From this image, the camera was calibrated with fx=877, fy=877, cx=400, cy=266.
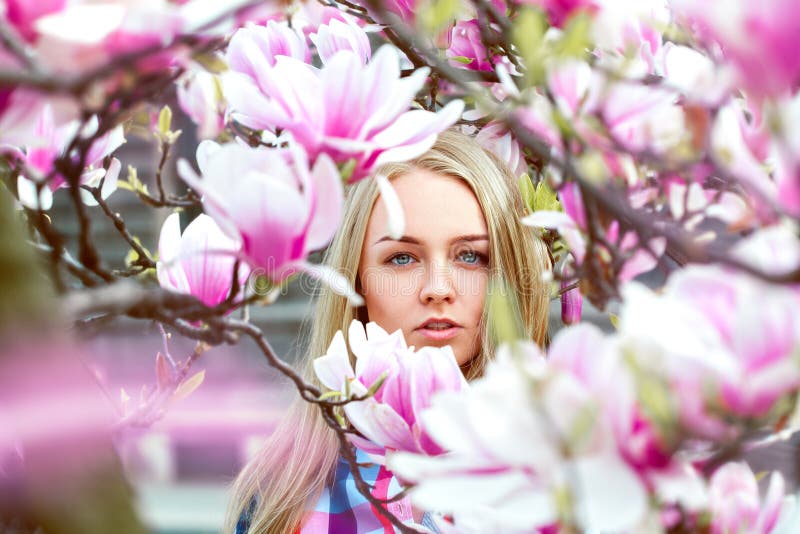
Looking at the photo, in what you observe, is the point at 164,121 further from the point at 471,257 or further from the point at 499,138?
the point at 471,257

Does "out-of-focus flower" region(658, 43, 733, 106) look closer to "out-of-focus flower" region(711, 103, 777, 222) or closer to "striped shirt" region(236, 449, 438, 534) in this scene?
"out-of-focus flower" region(711, 103, 777, 222)

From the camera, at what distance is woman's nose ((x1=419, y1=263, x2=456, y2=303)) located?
1202mm

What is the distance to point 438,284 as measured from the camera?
1.21 m

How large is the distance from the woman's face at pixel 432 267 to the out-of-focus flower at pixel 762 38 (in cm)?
88

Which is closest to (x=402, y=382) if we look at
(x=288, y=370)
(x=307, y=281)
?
(x=288, y=370)

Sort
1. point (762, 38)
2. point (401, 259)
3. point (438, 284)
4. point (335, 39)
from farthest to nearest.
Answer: point (401, 259), point (438, 284), point (335, 39), point (762, 38)

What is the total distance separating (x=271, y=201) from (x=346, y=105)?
0.08 meters

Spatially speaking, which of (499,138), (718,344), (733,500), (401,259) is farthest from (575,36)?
(401,259)

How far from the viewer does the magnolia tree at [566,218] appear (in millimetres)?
321

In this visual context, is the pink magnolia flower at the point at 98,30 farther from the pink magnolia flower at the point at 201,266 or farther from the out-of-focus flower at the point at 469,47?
the out-of-focus flower at the point at 469,47

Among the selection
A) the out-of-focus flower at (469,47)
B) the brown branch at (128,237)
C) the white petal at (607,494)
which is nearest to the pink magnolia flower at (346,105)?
the white petal at (607,494)

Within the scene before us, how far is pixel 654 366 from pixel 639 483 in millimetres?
45

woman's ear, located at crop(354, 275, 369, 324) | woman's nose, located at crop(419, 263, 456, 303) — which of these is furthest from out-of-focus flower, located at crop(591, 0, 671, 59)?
woman's ear, located at crop(354, 275, 369, 324)

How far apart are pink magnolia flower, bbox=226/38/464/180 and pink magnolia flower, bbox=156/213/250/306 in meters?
0.11
